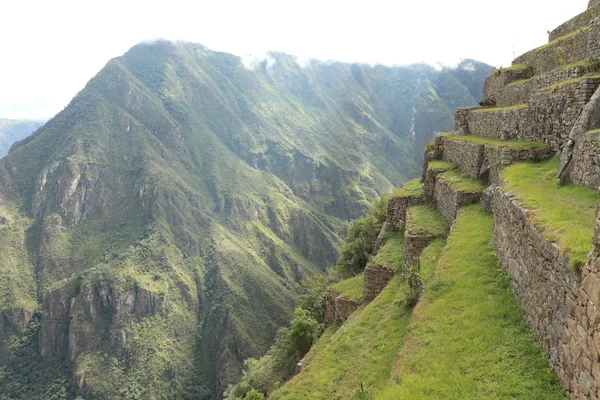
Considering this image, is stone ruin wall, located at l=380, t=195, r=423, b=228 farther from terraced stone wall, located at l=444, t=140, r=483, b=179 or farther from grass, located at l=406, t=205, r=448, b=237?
terraced stone wall, located at l=444, t=140, r=483, b=179

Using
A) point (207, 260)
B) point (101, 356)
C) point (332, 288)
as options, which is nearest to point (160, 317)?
point (101, 356)

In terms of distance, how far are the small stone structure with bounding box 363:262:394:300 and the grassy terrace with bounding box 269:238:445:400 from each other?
7.62 feet

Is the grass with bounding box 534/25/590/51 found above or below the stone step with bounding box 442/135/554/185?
above

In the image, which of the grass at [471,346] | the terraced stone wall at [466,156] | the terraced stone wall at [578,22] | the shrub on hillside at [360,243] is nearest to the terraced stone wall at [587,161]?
the grass at [471,346]

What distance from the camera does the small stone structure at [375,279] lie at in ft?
48.7

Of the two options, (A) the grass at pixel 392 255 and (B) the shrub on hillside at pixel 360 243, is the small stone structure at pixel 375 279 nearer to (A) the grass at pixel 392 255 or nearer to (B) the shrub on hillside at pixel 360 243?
(A) the grass at pixel 392 255

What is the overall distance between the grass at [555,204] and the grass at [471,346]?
1766 millimetres

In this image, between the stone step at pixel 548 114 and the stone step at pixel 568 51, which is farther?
the stone step at pixel 568 51

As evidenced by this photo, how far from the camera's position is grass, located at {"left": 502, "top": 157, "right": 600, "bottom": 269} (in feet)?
17.6

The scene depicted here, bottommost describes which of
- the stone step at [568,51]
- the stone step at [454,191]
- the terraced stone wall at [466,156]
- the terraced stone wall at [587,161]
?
the stone step at [454,191]

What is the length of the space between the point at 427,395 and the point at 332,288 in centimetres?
1395

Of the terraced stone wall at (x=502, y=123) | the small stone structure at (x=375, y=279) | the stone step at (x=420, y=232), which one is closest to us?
the stone step at (x=420, y=232)

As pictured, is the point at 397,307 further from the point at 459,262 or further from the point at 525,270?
the point at 525,270

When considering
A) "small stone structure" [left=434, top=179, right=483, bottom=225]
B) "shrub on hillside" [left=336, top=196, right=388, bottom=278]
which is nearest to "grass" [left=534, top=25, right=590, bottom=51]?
"small stone structure" [left=434, top=179, right=483, bottom=225]
